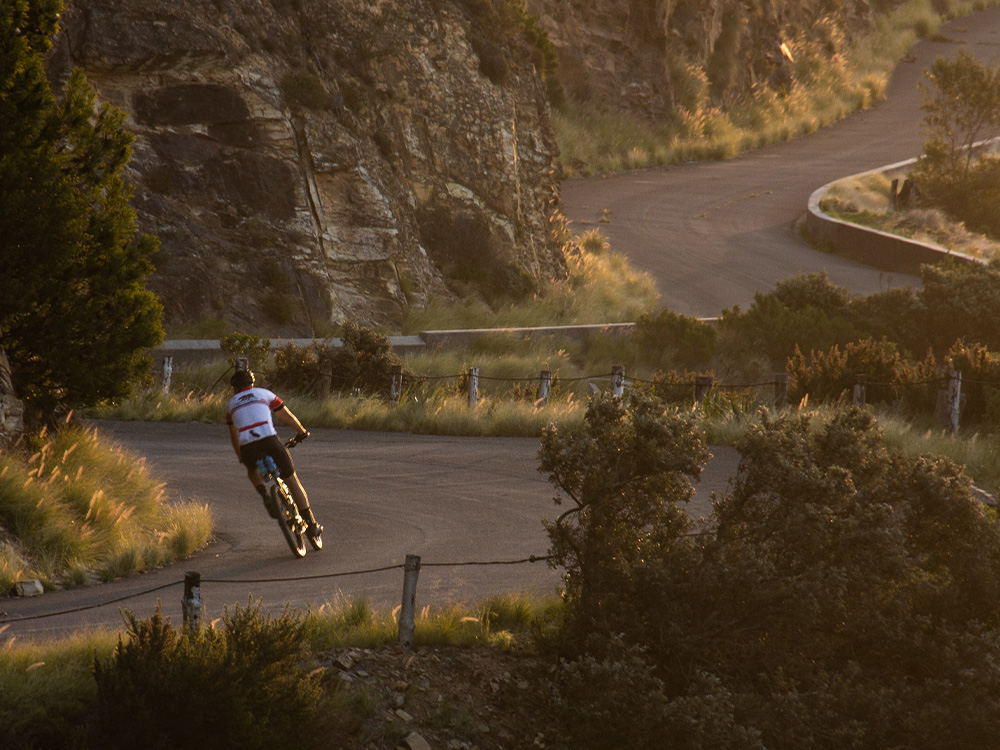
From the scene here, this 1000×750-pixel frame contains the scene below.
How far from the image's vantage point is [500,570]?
1052 cm

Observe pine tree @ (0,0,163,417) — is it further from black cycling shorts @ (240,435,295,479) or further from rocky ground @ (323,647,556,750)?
rocky ground @ (323,647,556,750)

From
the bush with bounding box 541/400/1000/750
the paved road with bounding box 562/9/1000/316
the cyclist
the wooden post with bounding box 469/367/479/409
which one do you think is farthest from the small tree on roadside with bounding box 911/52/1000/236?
the cyclist

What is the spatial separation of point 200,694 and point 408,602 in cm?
178

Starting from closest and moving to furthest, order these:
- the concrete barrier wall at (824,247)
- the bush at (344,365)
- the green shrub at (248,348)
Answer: the bush at (344,365) < the green shrub at (248,348) < the concrete barrier wall at (824,247)

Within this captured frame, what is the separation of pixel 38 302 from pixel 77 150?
5.54 ft

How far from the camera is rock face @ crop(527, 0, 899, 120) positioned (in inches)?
1843

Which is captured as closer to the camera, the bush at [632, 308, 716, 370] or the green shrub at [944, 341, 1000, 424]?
the green shrub at [944, 341, 1000, 424]

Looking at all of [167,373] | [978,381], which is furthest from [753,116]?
[167,373]

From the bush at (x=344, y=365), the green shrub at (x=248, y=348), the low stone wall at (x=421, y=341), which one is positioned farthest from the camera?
the low stone wall at (x=421, y=341)

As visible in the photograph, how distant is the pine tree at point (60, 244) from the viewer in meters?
10.6

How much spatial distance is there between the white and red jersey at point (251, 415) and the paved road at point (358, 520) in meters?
1.22

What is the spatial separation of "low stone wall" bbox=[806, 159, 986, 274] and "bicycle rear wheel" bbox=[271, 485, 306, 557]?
24.3 m

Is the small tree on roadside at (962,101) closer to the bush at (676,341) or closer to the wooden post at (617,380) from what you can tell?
the bush at (676,341)

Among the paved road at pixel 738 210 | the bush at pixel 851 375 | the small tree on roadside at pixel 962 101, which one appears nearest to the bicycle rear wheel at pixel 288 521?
the bush at pixel 851 375
